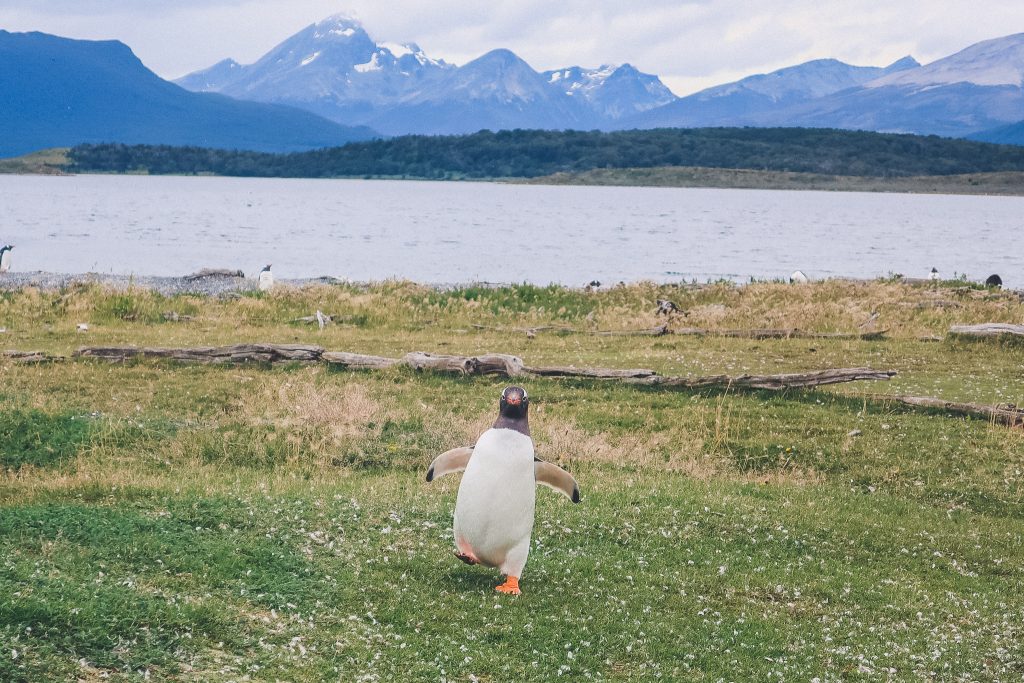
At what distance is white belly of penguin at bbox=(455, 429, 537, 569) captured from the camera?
11.7 meters

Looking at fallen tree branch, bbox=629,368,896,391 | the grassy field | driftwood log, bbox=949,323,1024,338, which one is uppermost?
driftwood log, bbox=949,323,1024,338

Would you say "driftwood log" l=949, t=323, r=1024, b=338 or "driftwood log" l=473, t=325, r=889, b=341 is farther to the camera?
"driftwood log" l=473, t=325, r=889, b=341

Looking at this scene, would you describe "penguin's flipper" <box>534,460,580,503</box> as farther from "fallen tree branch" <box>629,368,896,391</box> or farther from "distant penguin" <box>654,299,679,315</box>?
"distant penguin" <box>654,299,679,315</box>

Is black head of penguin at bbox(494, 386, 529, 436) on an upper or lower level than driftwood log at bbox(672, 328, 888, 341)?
upper

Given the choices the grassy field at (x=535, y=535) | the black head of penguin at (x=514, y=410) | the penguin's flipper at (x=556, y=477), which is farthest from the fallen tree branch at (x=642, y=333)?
the black head of penguin at (x=514, y=410)

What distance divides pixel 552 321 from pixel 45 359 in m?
18.5

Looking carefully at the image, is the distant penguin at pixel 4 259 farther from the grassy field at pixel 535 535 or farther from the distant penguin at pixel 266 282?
the grassy field at pixel 535 535

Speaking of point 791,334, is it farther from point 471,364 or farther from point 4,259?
point 4,259

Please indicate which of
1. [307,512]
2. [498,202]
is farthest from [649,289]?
[498,202]

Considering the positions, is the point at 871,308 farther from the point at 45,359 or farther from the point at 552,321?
the point at 45,359

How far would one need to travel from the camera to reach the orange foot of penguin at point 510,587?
1157cm

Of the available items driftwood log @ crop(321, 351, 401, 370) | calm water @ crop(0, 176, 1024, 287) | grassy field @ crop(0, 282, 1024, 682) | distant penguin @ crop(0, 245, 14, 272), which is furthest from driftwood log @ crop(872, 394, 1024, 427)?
distant penguin @ crop(0, 245, 14, 272)

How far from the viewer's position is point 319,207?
543 feet

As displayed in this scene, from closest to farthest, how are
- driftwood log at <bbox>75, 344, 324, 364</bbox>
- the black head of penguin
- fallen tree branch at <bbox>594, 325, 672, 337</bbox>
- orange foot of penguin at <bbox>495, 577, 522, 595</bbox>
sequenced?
orange foot of penguin at <bbox>495, 577, 522, 595</bbox> → the black head of penguin → driftwood log at <bbox>75, 344, 324, 364</bbox> → fallen tree branch at <bbox>594, 325, 672, 337</bbox>
